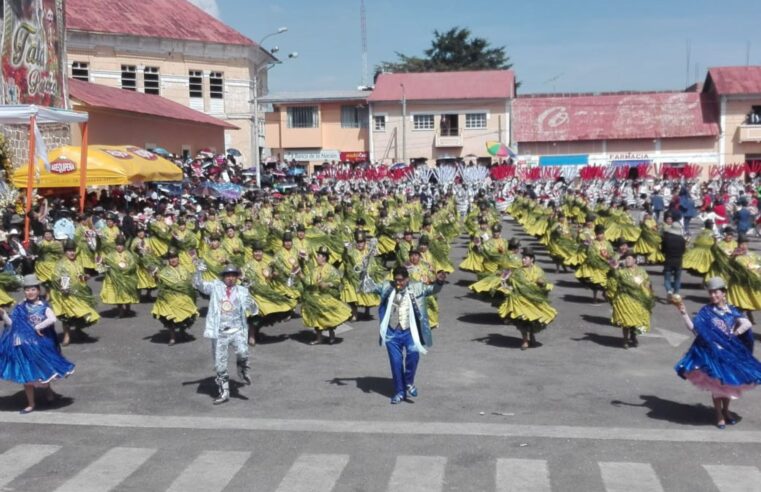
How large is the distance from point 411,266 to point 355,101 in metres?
42.6

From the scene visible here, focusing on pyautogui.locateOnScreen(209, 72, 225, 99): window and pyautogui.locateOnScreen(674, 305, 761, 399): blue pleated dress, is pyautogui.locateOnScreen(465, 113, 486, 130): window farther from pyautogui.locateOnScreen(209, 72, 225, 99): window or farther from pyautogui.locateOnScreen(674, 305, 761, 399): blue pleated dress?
pyautogui.locateOnScreen(674, 305, 761, 399): blue pleated dress

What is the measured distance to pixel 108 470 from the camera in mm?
8148

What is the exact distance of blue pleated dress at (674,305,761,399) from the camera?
30.3 feet

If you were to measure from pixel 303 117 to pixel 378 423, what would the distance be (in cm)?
4878

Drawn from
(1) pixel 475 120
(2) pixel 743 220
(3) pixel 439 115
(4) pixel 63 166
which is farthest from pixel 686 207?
(3) pixel 439 115

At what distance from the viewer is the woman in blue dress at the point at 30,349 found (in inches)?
391

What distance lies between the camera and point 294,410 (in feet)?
33.6

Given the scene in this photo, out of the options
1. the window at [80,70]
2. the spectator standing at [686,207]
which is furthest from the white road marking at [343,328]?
A: the window at [80,70]

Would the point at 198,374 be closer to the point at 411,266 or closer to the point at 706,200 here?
the point at 411,266

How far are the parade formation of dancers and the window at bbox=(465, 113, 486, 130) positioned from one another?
28.2 m

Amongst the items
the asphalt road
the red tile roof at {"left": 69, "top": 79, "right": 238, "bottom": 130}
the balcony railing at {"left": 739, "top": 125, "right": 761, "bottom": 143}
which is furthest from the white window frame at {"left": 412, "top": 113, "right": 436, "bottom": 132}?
the asphalt road

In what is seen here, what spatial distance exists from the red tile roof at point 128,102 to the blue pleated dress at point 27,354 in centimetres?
2394

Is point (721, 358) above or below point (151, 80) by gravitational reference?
below

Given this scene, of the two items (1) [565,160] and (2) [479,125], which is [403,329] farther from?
(2) [479,125]
